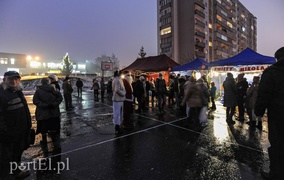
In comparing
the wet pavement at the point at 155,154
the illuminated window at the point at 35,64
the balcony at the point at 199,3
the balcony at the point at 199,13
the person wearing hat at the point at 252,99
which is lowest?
the wet pavement at the point at 155,154

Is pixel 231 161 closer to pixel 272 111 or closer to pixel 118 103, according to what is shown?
pixel 272 111

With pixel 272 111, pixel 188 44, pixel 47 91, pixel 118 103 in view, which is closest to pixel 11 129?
pixel 47 91

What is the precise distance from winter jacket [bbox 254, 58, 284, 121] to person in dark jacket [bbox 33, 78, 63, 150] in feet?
15.9

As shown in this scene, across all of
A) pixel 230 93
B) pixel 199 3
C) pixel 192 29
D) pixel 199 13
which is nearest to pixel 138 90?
pixel 230 93

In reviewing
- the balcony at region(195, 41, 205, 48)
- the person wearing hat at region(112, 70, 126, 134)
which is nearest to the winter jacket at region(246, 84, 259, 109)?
the person wearing hat at region(112, 70, 126, 134)

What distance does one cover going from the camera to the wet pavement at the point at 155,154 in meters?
3.46

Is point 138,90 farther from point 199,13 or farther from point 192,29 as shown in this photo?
point 199,13

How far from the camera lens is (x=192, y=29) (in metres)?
55.5

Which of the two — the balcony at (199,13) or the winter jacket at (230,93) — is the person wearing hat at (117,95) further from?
the balcony at (199,13)

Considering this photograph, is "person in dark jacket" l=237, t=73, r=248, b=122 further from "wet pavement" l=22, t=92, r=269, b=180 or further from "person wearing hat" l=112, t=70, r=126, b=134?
"person wearing hat" l=112, t=70, r=126, b=134

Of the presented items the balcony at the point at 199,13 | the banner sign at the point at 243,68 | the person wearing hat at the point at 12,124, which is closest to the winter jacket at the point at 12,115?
the person wearing hat at the point at 12,124

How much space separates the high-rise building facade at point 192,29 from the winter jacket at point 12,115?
54.2m

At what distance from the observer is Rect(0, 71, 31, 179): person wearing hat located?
116 inches

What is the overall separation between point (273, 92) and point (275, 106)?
8.4 inches
